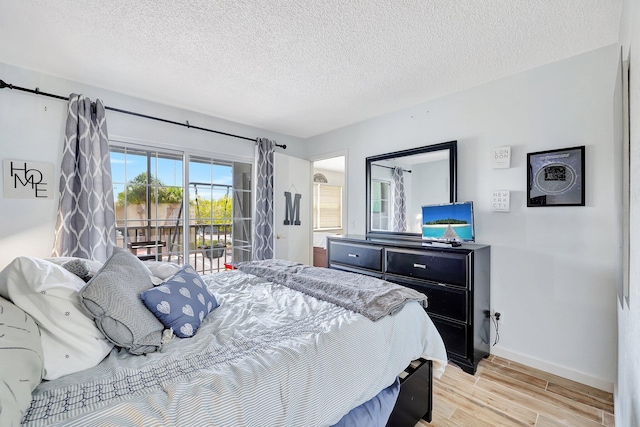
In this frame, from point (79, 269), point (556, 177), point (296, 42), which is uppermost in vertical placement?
point (296, 42)

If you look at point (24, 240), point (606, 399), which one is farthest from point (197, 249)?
point (606, 399)

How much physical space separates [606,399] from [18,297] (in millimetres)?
3286

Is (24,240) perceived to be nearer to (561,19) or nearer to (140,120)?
(140,120)

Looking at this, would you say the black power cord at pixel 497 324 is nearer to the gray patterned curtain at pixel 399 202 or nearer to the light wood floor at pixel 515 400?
the light wood floor at pixel 515 400

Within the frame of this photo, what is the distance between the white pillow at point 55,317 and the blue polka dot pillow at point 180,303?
0.21 m

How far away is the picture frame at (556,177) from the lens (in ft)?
7.02

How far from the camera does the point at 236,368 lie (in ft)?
3.20

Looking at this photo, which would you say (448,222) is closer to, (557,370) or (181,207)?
(557,370)

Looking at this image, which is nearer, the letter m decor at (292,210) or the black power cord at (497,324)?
the black power cord at (497,324)

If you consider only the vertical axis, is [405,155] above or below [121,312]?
above

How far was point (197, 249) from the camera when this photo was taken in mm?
3471

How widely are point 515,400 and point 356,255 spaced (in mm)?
1678

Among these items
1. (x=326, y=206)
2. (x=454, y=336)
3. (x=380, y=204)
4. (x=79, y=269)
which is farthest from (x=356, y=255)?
(x=326, y=206)

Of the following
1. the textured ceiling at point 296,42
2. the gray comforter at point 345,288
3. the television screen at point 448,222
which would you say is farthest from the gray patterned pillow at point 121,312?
the television screen at point 448,222
